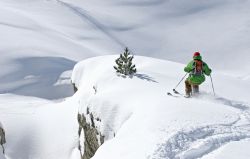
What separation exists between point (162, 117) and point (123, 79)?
555 centimetres

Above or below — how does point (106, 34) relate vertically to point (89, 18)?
below

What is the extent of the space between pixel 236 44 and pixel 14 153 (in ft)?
157

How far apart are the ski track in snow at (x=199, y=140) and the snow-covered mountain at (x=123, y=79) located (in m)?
0.02

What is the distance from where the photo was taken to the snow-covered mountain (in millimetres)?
10711

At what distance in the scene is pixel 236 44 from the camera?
66.5 m

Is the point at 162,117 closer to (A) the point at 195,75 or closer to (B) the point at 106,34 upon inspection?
(A) the point at 195,75

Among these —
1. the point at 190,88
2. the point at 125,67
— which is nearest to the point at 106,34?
the point at 125,67

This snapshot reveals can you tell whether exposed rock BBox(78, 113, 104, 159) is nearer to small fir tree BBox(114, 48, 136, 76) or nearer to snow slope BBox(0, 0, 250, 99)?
small fir tree BBox(114, 48, 136, 76)

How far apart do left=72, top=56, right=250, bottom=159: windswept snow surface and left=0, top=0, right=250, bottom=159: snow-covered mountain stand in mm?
27

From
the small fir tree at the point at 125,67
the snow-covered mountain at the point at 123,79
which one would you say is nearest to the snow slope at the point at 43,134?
the snow-covered mountain at the point at 123,79

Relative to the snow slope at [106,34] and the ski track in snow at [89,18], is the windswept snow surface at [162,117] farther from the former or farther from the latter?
the ski track in snow at [89,18]

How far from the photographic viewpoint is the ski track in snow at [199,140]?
9625 millimetres

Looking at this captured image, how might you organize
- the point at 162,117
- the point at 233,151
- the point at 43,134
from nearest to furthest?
the point at 233,151 → the point at 162,117 → the point at 43,134

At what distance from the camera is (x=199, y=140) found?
33.5 feet
